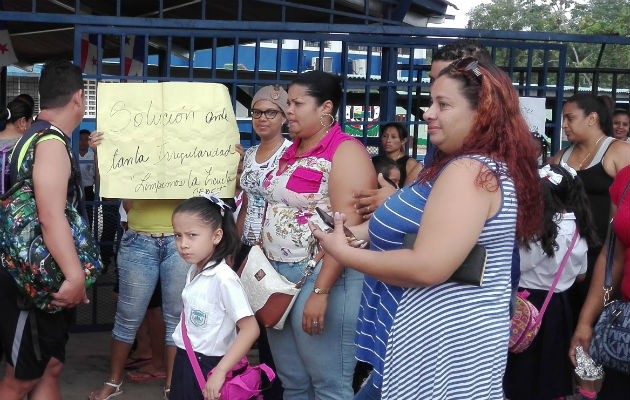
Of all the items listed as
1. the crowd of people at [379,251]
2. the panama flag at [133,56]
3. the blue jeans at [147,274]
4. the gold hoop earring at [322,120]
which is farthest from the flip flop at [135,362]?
the panama flag at [133,56]

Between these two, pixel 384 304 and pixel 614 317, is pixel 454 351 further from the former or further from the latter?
pixel 614 317

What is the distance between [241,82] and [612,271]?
2.55 m

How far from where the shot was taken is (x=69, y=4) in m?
8.02

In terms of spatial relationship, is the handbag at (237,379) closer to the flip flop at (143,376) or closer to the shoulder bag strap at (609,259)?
the shoulder bag strap at (609,259)

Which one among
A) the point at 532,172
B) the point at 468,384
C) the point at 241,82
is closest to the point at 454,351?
the point at 468,384

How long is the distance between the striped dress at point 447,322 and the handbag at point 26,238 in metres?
1.64

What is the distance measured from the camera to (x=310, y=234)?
141 inches

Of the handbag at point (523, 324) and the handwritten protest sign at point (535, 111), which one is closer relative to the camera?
the handbag at point (523, 324)

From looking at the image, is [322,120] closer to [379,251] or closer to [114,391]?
[379,251]

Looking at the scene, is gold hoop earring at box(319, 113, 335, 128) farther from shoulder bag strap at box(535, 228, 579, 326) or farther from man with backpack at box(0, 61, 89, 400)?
shoulder bag strap at box(535, 228, 579, 326)

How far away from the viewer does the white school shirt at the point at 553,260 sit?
4.18 m

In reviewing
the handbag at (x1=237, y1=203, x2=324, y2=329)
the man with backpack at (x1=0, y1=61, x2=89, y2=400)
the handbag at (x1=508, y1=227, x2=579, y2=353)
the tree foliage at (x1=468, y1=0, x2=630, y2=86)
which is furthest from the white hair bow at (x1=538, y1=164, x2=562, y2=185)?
the tree foliage at (x1=468, y1=0, x2=630, y2=86)

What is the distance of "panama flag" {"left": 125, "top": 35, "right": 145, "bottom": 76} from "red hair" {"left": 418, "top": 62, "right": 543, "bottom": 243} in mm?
5275

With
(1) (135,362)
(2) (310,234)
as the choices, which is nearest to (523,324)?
(2) (310,234)
